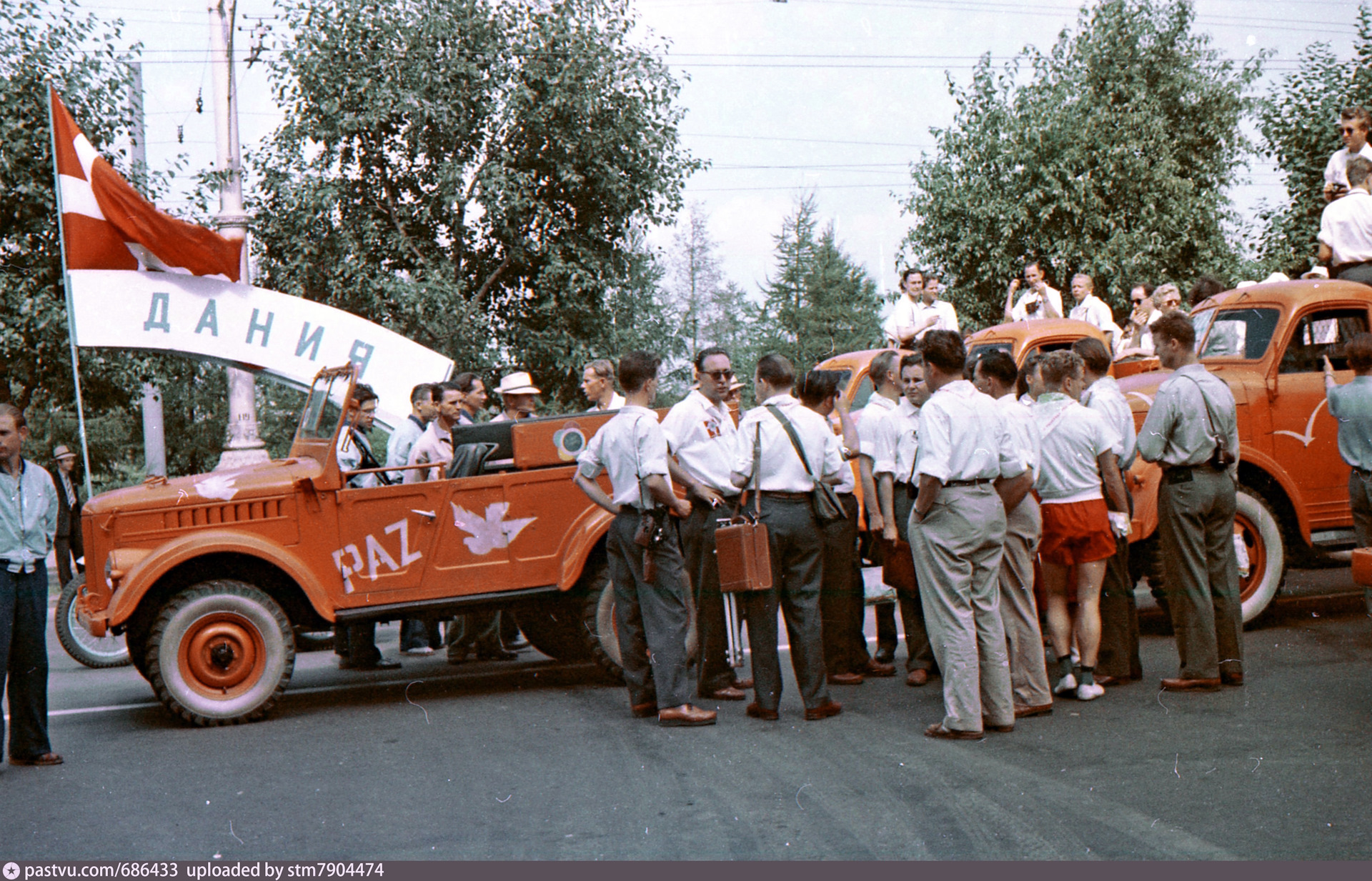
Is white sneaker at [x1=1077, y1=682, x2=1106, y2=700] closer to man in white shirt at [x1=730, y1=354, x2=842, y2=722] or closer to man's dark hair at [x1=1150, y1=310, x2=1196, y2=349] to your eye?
man in white shirt at [x1=730, y1=354, x2=842, y2=722]

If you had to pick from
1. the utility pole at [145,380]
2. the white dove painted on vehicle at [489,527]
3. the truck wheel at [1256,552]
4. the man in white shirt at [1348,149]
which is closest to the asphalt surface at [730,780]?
the truck wheel at [1256,552]

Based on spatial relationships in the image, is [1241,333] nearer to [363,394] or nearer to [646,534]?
[646,534]

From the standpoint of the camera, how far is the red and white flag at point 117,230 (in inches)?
382

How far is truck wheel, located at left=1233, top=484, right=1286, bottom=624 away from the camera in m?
8.77

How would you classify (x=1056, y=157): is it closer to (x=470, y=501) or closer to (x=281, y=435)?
(x=470, y=501)

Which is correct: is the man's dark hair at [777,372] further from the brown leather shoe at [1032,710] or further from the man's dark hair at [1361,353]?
the man's dark hair at [1361,353]

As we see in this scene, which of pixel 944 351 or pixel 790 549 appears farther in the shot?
pixel 790 549

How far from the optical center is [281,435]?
37.1 metres

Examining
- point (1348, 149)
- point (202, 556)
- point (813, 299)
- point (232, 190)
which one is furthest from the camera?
point (813, 299)

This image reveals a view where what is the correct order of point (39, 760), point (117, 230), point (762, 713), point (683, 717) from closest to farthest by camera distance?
point (39, 760), point (683, 717), point (762, 713), point (117, 230)

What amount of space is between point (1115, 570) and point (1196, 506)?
0.59 meters

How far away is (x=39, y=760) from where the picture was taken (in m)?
6.83

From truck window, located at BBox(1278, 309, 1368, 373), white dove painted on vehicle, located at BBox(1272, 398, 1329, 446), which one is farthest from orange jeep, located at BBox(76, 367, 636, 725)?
truck window, located at BBox(1278, 309, 1368, 373)

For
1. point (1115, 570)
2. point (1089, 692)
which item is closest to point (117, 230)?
point (1115, 570)
